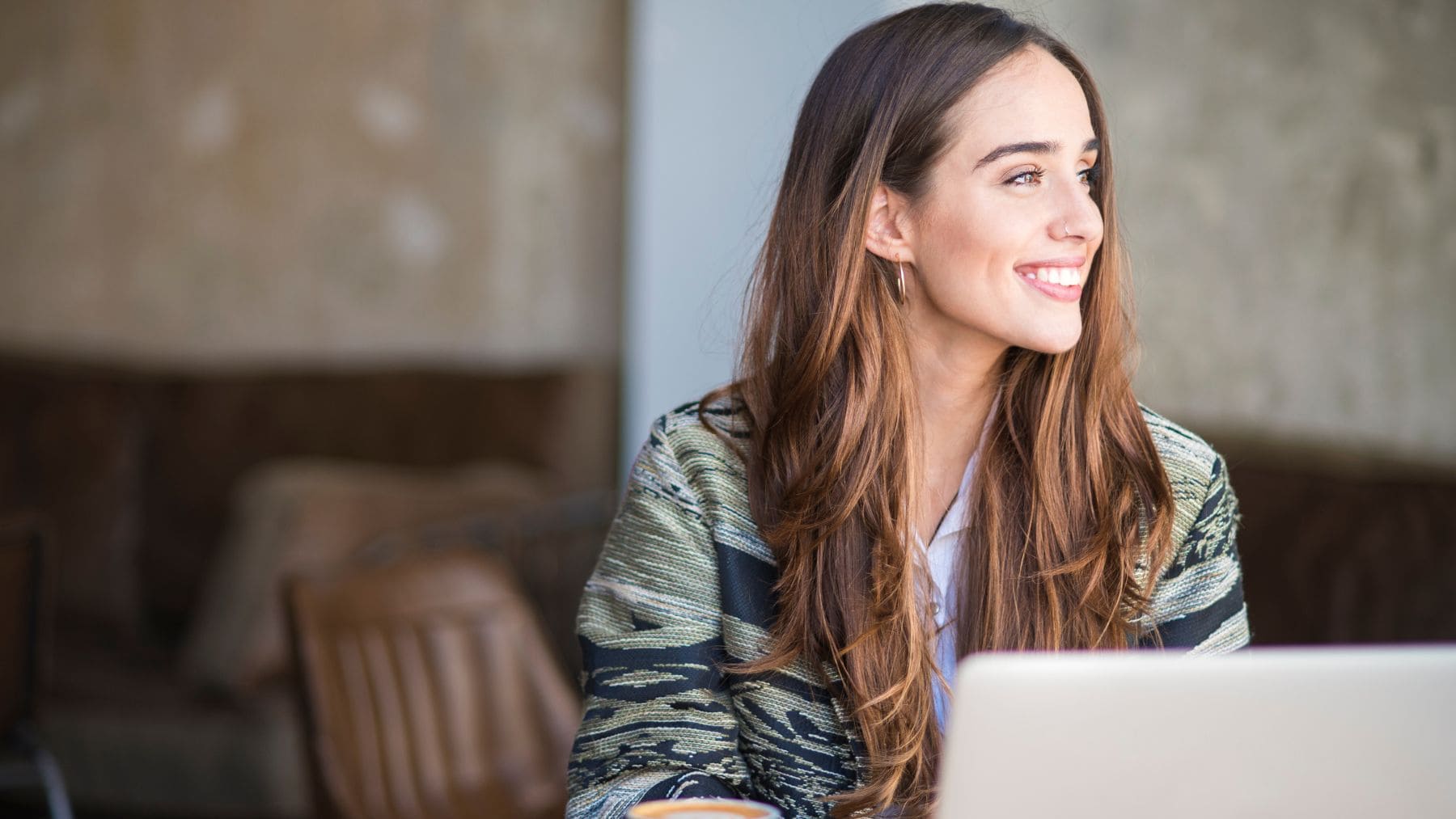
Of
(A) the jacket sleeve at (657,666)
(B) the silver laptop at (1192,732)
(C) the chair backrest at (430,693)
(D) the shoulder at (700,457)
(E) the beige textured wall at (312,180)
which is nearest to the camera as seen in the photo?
(B) the silver laptop at (1192,732)

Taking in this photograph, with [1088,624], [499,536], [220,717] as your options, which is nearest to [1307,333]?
[1088,624]

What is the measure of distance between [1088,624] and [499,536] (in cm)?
212

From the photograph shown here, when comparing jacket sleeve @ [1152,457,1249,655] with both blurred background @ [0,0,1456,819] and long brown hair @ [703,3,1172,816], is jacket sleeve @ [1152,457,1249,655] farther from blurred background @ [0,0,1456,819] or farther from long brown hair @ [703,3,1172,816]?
Result: blurred background @ [0,0,1456,819]

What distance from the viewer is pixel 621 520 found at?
4.45 feet

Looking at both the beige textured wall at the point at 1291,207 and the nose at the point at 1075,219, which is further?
the beige textured wall at the point at 1291,207

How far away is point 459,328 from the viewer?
166 inches

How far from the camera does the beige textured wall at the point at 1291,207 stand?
202 centimetres

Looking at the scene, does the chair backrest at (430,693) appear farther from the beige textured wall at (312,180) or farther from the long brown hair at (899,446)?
the beige textured wall at (312,180)

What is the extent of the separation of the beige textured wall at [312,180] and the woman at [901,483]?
276 centimetres

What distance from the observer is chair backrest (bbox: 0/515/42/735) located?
2018mm

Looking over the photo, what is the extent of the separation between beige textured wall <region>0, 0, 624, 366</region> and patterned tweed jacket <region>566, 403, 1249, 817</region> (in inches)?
110

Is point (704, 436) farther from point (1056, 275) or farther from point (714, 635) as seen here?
point (1056, 275)

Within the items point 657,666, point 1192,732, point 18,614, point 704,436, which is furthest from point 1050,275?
point 18,614

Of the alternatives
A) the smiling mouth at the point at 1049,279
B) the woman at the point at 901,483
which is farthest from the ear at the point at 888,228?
the smiling mouth at the point at 1049,279
